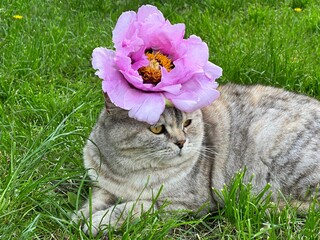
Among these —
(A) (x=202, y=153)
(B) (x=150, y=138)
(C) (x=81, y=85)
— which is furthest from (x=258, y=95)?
(C) (x=81, y=85)

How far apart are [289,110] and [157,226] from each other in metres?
1.03

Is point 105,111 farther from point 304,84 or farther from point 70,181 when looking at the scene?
point 304,84

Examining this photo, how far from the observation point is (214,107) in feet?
11.3

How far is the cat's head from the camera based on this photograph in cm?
296

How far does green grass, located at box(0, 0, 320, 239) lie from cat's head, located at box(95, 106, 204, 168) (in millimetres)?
249

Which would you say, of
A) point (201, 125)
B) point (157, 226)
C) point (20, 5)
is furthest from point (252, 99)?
point (20, 5)

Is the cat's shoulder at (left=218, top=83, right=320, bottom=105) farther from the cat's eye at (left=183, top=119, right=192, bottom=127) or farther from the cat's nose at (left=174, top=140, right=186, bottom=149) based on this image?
the cat's nose at (left=174, top=140, right=186, bottom=149)

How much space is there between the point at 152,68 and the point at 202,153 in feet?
1.97

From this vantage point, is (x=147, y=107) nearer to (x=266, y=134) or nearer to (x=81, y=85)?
(x=266, y=134)

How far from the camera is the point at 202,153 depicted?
3225mm

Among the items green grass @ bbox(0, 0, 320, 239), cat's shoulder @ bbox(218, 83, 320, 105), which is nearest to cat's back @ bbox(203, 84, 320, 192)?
cat's shoulder @ bbox(218, 83, 320, 105)

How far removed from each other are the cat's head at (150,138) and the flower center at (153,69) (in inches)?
6.8

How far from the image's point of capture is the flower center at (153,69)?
284cm

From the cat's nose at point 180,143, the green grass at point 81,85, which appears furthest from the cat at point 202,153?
the green grass at point 81,85
